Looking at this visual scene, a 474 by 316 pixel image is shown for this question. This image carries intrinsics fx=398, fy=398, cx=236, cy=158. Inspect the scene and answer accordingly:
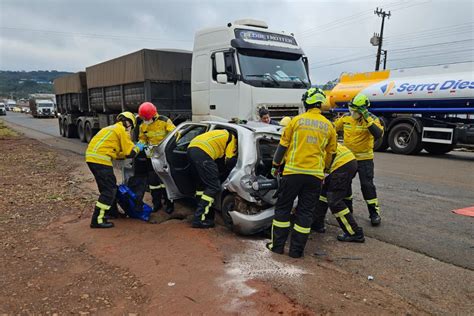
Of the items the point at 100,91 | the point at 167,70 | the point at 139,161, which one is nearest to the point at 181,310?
the point at 139,161

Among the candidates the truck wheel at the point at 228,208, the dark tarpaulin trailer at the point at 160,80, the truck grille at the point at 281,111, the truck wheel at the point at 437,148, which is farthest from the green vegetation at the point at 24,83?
the truck wheel at the point at 228,208

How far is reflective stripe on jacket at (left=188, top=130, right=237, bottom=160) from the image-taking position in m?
4.79

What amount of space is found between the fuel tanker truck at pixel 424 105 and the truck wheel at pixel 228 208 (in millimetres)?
9581

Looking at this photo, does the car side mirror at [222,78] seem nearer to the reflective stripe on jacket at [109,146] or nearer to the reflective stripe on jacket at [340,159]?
the reflective stripe on jacket at [109,146]

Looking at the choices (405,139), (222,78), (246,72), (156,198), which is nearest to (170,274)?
(156,198)

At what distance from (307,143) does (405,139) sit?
10482 mm

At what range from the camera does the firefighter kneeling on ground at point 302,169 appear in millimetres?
3984

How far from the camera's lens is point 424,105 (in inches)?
497

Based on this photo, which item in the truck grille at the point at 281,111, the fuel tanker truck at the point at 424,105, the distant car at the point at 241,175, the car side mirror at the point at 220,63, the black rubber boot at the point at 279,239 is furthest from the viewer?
the fuel tanker truck at the point at 424,105

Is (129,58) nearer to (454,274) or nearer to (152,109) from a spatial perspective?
(152,109)

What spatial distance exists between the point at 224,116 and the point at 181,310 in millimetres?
6112

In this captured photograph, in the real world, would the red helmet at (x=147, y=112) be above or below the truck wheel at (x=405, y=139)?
above

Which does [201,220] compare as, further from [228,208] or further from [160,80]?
[160,80]

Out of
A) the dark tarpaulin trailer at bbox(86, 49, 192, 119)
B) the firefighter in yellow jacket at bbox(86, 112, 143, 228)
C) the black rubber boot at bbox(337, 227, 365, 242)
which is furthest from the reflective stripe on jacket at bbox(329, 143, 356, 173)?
the dark tarpaulin trailer at bbox(86, 49, 192, 119)
